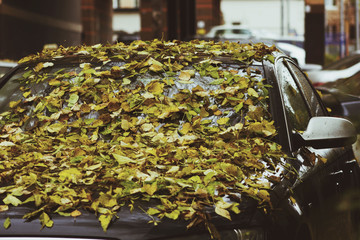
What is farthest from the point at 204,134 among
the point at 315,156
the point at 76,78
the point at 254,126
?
the point at 76,78

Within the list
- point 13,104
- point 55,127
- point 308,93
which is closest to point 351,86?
point 308,93

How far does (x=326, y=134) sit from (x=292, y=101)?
1.80 feet

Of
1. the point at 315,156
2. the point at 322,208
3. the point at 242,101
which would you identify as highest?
the point at 242,101

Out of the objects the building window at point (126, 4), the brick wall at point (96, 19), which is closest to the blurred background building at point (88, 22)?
the brick wall at point (96, 19)

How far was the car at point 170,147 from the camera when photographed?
10.3ft

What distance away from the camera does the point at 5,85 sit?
16.2 ft

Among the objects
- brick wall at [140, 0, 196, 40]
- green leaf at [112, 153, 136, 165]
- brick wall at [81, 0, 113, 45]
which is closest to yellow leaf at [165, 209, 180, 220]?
green leaf at [112, 153, 136, 165]

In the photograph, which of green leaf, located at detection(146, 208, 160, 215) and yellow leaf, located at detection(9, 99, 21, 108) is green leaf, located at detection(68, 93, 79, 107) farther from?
green leaf, located at detection(146, 208, 160, 215)

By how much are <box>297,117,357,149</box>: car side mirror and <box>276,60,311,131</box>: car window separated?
193mm

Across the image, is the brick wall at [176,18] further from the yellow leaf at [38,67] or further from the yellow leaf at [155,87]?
the yellow leaf at [155,87]

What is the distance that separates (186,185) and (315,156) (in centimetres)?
121

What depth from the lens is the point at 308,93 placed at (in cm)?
537

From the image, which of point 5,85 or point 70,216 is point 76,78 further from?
point 70,216

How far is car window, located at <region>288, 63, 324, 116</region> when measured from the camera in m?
5.19
